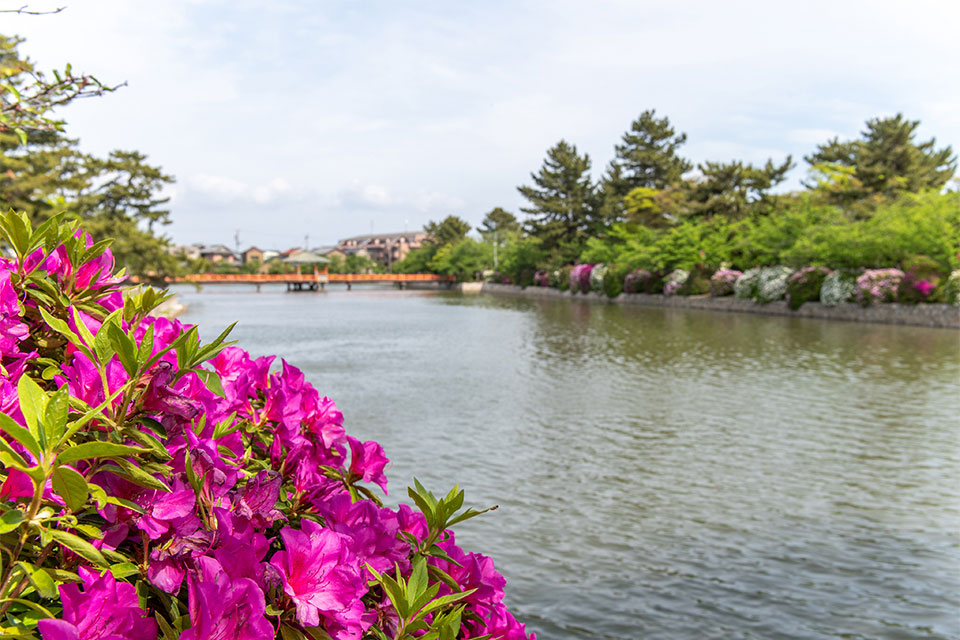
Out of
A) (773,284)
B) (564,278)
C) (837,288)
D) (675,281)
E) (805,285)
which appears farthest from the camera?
(564,278)

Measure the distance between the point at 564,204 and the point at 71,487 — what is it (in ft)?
191

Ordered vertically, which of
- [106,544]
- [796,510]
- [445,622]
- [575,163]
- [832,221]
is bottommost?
[796,510]

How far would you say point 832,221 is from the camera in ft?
100

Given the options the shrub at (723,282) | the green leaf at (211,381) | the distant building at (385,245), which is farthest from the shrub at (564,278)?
the distant building at (385,245)

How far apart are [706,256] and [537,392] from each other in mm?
27948

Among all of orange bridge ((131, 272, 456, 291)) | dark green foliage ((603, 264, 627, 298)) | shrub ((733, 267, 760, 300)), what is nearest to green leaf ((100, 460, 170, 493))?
shrub ((733, 267, 760, 300))

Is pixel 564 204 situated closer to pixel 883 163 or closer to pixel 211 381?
pixel 883 163

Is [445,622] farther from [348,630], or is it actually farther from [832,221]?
[832,221]

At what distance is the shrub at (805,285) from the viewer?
92.8 feet

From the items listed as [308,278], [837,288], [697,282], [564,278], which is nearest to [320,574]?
[837,288]

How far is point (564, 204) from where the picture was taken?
57.8m

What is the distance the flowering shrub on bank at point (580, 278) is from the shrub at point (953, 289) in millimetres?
27825

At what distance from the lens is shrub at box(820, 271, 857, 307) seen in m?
26.6

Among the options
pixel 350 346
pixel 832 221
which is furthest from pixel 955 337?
pixel 350 346
